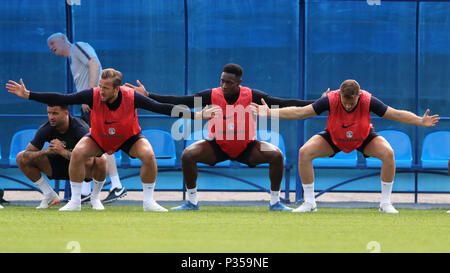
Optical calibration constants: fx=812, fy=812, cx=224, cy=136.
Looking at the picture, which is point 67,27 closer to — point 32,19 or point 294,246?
point 32,19

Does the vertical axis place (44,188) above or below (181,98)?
below

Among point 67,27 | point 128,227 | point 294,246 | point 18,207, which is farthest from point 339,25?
point 294,246

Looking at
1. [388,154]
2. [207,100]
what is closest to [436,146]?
[388,154]

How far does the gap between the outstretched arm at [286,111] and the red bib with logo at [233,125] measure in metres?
0.16

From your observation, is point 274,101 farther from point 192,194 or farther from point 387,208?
point 387,208

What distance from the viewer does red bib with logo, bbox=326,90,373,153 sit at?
827 cm

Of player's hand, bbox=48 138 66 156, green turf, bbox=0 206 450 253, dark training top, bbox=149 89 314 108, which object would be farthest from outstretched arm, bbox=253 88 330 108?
player's hand, bbox=48 138 66 156

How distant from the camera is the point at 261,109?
8.39 meters

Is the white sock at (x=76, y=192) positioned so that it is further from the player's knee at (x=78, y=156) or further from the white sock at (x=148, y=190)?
the white sock at (x=148, y=190)

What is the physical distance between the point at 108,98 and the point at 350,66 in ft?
14.8

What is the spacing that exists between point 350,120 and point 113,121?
241 centimetres

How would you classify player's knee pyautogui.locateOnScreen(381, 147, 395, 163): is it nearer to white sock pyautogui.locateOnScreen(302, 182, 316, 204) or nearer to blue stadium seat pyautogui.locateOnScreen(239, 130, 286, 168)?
white sock pyautogui.locateOnScreen(302, 182, 316, 204)

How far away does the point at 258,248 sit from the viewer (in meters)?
5.07

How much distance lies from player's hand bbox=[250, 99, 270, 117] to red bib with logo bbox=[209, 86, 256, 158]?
0.10m
